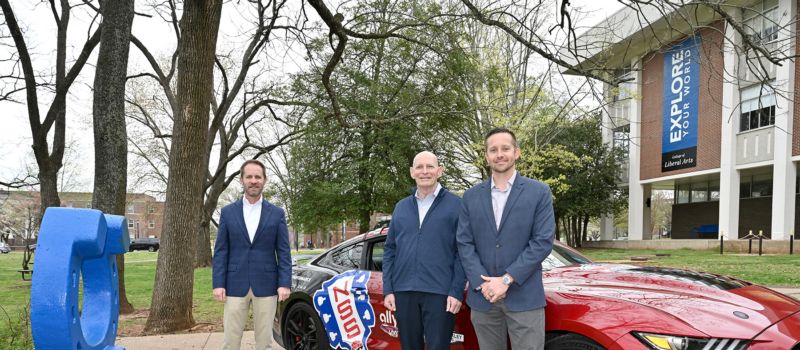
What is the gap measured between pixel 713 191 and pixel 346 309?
34.3 m

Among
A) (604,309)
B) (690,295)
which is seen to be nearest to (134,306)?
(604,309)

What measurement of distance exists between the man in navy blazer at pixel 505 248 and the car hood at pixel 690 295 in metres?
0.44

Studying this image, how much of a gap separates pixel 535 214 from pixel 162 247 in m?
5.68

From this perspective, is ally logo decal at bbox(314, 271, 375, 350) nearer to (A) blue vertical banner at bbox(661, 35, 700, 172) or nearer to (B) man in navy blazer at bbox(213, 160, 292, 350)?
(B) man in navy blazer at bbox(213, 160, 292, 350)

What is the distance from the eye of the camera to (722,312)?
3113 mm

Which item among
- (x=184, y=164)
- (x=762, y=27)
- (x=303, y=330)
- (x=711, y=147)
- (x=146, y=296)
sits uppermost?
(x=711, y=147)

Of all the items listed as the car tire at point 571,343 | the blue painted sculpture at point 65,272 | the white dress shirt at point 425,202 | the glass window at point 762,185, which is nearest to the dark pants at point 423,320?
the white dress shirt at point 425,202

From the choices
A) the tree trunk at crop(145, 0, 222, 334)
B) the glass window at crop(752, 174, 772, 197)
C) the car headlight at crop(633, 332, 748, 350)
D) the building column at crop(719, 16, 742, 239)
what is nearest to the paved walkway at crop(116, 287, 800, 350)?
the tree trunk at crop(145, 0, 222, 334)

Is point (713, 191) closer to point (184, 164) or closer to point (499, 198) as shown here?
point (184, 164)

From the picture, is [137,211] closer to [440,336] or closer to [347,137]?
[347,137]

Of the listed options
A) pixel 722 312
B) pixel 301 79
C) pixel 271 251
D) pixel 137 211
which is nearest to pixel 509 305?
pixel 722 312

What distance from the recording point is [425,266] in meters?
3.63

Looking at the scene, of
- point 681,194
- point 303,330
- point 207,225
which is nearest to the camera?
point 303,330

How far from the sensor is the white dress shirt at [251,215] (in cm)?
435
